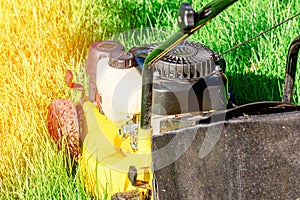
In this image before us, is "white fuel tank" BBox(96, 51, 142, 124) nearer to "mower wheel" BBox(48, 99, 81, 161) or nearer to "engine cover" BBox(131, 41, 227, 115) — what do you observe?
"engine cover" BBox(131, 41, 227, 115)

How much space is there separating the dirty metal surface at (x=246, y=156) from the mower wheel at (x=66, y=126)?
2.71 ft

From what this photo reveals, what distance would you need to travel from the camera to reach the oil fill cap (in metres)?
2.21

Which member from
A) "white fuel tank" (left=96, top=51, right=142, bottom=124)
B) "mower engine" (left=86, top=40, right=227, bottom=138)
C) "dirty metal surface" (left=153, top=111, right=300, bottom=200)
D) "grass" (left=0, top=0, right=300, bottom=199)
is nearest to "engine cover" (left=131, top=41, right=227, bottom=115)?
"mower engine" (left=86, top=40, right=227, bottom=138)

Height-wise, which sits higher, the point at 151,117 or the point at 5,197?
the point at 151,117

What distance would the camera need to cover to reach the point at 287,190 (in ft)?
5.65

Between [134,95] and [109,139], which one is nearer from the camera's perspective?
[134,95]

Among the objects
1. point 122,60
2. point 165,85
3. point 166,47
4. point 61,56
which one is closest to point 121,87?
point 122,60

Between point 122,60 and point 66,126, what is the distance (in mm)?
434

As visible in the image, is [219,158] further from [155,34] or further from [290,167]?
[155,34]

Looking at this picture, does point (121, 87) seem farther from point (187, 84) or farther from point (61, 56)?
point (61, 56)

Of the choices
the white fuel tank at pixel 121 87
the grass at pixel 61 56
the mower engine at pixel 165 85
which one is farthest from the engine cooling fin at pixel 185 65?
the grass at pixel 61 56

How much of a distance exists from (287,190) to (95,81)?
3.17 feet

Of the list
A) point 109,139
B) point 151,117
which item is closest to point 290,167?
point 151,117

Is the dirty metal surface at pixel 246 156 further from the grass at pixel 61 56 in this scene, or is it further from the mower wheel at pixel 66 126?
the mower wheel at pixel 66 126
